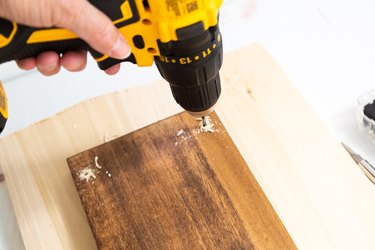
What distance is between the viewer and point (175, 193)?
693 mm

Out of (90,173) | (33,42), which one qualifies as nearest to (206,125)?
(90,173)

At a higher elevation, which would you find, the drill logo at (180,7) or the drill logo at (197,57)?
the drill logo at (180,7)

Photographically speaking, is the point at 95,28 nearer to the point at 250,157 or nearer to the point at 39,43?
the point at 39,43

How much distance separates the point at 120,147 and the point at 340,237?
0.37 m

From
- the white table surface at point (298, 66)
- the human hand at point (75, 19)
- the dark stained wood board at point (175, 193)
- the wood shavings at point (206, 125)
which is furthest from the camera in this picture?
the white table surface at point (298, 66)

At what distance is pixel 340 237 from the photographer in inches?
26.7

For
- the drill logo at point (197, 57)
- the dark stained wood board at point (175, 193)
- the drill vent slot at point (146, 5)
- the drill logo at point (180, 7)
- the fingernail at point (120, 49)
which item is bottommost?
the dark stained wood board at point (175, 193)

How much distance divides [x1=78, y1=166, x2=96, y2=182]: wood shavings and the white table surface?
0.28 m

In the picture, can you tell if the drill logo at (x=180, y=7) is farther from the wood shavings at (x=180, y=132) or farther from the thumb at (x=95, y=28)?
the wood shavings at (x=180, y=132)

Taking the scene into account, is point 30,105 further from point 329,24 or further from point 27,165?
point 329,24

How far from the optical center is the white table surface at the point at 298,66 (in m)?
0.92

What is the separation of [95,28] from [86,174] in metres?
0.29

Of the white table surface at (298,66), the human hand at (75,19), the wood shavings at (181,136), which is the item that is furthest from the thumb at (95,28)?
the white table surface at (298,66)

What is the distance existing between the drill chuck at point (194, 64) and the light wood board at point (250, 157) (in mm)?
201
